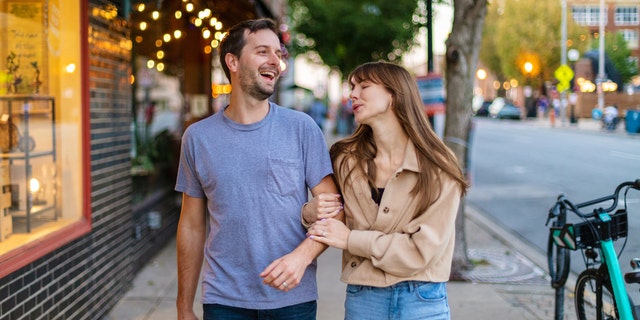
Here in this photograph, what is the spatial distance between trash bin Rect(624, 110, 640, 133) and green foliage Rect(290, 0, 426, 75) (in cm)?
1599

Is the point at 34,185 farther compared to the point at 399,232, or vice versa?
the point at 34,185

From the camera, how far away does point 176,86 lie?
13.4 metres

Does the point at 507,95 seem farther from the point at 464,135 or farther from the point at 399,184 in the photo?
the point at 399,184

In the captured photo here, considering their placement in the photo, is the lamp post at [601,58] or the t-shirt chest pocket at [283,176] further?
the lamp post at [601,58]

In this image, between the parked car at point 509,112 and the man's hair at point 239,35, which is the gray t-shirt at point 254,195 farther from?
the parked car at point 509,112

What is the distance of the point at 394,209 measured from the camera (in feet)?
8.86

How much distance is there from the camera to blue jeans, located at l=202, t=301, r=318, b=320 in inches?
110

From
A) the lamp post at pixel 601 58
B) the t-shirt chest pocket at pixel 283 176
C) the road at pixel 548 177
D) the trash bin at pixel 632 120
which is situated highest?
the lamp post at pixel 601 58

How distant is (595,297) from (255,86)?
3121 mm

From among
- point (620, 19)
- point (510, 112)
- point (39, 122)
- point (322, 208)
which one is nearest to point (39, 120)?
point (39, 122)

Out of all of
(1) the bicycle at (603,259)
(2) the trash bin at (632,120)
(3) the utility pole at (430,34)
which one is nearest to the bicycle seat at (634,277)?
(1) the bicycle at (603,259)

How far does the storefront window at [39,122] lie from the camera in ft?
15.7

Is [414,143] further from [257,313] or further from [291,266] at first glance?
[257,313]

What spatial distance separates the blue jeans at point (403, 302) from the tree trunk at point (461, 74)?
4.92 meters
